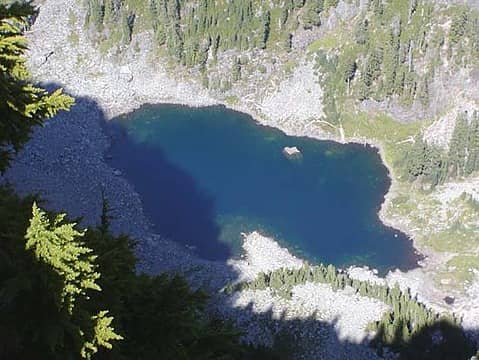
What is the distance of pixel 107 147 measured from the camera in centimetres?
11156

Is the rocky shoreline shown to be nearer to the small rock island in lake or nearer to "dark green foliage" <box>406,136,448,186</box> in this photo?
"dark green foliage" <box>406,136,448,186</box>

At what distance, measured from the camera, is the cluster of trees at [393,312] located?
222 feet

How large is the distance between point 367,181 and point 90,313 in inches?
3882

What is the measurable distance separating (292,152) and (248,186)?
44.1 ft

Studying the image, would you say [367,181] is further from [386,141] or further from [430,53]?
[430,53]

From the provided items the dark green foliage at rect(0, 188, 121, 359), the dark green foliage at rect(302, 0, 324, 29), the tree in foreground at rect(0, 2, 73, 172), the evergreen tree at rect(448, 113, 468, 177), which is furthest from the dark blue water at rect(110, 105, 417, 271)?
the tree in foreground at rect(0, 2, 73, 172)

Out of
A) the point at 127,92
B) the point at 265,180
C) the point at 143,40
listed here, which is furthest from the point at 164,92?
the point at 265,180

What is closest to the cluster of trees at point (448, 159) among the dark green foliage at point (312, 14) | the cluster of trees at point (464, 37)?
the cluster of trees at point (464, 37)

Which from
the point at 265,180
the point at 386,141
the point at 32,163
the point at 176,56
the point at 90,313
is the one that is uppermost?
the point at 176,56

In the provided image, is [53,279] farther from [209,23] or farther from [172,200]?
[209,23]

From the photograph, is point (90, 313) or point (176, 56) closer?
point (90, 313)

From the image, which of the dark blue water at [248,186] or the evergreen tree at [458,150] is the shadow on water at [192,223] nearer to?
the dark blue water at [248,186]

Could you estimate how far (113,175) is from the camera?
102625 millimetres

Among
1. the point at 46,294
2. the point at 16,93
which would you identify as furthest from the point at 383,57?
the point at 46,294
